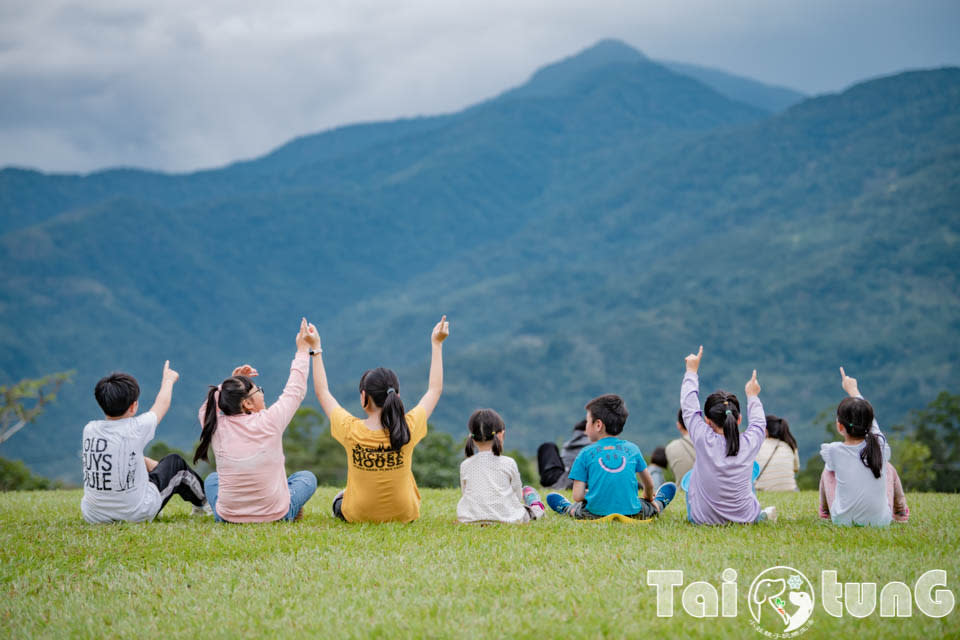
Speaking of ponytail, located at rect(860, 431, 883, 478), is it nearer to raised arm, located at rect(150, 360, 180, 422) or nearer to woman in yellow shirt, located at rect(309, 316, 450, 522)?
woman in yellow shirt, located at rect(309, 316, 450, 522)

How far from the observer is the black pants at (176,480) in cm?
890

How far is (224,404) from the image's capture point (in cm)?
835

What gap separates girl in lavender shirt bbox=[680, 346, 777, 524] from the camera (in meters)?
8.17

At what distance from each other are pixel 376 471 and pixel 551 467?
17.0ft

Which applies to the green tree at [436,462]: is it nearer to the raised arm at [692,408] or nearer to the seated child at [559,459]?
the seated child at [559,459]

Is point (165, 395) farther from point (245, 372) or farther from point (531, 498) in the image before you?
point (531, 498)

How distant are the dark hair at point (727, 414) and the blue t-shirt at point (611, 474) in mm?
841

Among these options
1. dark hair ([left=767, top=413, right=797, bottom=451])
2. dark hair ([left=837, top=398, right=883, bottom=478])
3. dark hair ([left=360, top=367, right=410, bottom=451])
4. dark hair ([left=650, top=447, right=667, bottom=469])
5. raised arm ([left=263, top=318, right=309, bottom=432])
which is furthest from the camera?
dark hair ([left=650, top=447, right=667, bottom=469])

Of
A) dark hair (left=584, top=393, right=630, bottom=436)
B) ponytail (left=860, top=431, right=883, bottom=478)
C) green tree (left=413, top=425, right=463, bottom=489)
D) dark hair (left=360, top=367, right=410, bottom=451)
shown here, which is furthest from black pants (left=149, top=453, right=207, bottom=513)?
green tree (left=413, top=425, right=463, bottom=489)

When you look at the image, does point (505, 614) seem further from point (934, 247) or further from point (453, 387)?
point (934, 247)

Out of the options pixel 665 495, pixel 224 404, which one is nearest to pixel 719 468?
pixel 665 495

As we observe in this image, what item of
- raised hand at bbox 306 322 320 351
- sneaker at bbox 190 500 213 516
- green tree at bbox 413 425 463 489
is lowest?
green tree at bbox 413 425 463 489

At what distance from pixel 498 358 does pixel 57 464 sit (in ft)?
279

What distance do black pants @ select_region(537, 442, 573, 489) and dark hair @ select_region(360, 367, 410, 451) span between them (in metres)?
5.29
